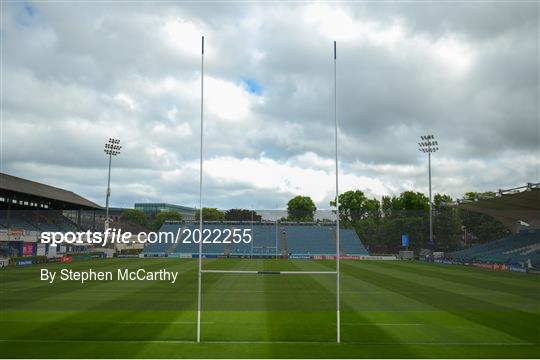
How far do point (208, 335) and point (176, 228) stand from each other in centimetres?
5544

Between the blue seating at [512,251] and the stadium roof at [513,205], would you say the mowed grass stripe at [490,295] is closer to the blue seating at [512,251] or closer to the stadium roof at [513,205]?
the stadium roof at [513,205]

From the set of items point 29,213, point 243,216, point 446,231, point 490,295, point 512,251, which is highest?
point 243,216

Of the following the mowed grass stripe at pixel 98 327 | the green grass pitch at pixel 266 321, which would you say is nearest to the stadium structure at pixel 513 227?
the green grass pitch at pixel 266 321

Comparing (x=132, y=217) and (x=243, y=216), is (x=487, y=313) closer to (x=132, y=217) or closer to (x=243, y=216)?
(x=243, y=216)

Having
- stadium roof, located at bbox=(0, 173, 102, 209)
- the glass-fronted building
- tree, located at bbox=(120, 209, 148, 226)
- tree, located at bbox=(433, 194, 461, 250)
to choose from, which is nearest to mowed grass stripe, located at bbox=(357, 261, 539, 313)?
tree, located at bbox=(433, 194, 461, 250)

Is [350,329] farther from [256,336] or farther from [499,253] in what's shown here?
[499,253]

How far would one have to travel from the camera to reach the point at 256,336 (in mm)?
12094

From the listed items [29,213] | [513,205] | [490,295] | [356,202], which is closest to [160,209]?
[356,202]

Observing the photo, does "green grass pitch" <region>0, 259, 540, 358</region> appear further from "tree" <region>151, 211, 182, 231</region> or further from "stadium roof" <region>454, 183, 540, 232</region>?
"tree" <region>151, 211, 182, 231</region>

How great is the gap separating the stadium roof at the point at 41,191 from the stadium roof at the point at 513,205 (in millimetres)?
44502

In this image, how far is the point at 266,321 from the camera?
14.3 metres

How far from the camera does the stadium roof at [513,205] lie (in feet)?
126

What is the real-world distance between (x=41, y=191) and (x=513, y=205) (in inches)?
1969

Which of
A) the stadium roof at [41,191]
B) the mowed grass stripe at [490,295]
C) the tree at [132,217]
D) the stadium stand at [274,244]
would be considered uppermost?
the stadium roof at [41,191]
